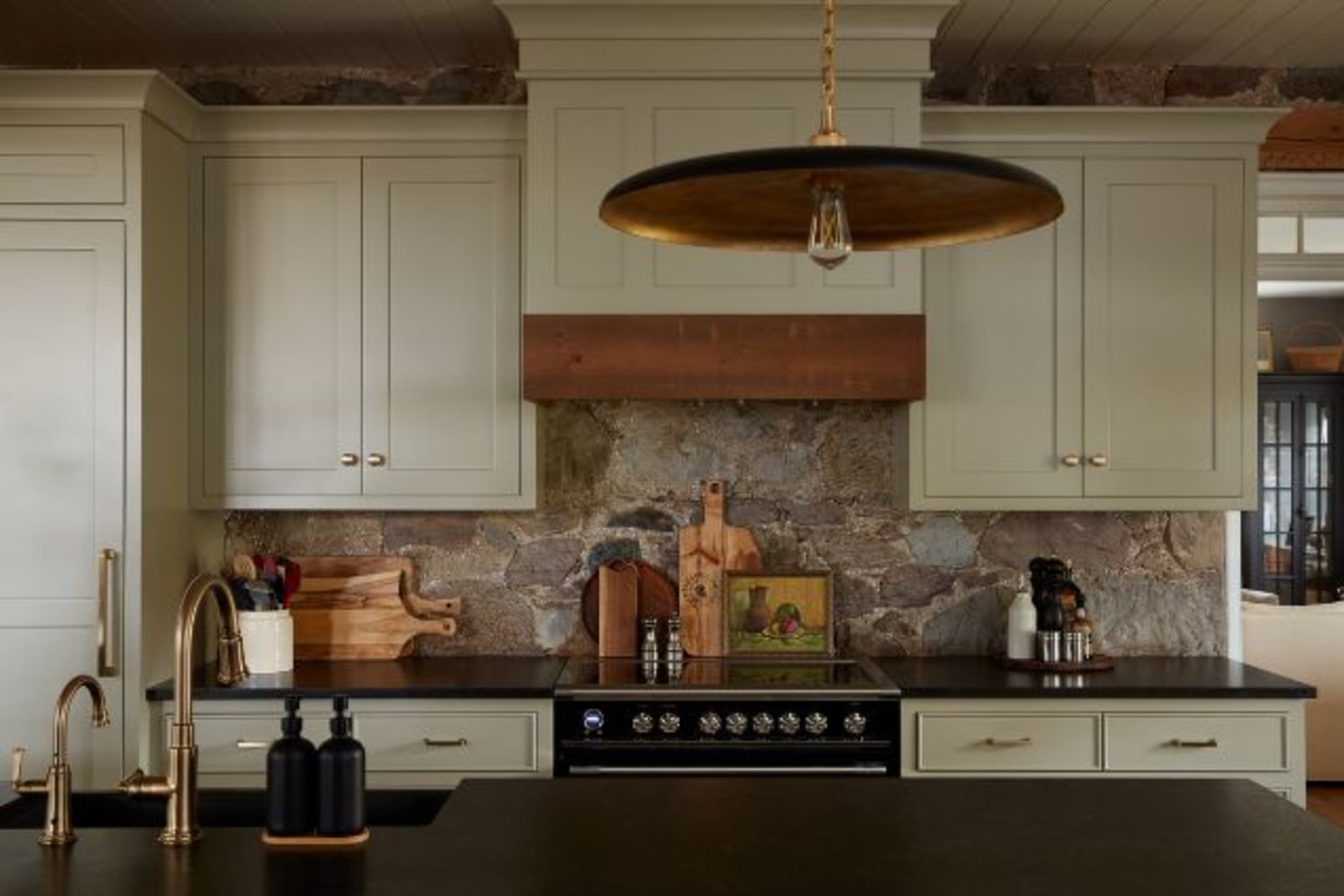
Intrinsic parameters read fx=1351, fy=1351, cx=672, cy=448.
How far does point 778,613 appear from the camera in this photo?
4.09 meters

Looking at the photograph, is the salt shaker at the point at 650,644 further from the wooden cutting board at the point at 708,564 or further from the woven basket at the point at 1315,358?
the woven basket at the point at 1315,358

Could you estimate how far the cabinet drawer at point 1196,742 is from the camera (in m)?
3.58

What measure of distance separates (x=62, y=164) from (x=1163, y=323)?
10.0 feet

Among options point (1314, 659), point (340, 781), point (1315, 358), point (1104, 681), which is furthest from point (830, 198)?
point (1315, 358)

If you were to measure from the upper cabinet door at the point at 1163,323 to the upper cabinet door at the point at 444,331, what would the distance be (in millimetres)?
1660

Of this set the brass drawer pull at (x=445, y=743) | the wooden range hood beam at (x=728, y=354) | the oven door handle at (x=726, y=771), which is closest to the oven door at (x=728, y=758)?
the oven door handle at (x=726, y=771)

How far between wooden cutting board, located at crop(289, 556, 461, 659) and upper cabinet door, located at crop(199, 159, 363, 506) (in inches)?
14.7

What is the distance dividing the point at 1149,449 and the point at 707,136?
1544 mm

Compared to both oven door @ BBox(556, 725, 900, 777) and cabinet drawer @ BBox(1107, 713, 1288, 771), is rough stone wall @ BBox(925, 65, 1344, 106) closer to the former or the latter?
cabinet drawer @ BBox(1107, 713, 1288, 771)

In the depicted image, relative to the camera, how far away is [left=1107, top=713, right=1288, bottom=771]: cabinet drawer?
11.7 feet

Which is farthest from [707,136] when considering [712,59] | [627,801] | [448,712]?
[627,801]

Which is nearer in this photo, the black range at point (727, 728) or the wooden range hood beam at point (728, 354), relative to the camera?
the black range at point (727, 728)

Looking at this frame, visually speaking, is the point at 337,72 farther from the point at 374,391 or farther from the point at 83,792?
the point at 83,792

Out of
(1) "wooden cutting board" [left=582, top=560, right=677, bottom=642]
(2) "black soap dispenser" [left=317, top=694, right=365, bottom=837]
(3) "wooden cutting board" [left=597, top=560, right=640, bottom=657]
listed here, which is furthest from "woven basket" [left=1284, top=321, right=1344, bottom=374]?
(2) "black soap dispenser" [left=317, top=694, right=365, bottom=837]
